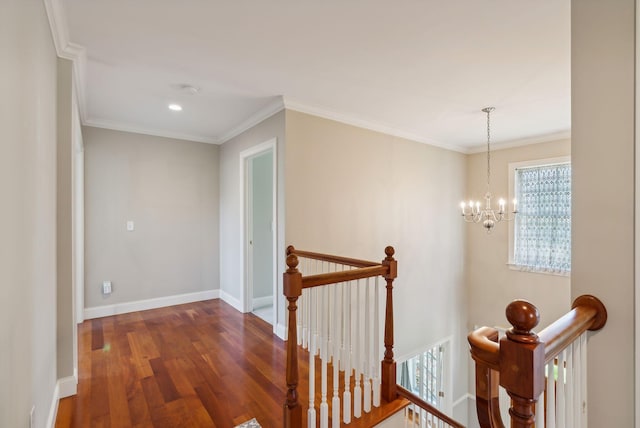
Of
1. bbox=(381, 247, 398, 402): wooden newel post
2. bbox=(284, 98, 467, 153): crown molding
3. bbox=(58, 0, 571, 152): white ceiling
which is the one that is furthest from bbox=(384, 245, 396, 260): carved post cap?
bbox=(284, 98, 467, 153): crown molding

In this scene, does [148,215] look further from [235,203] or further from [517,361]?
[517,361]

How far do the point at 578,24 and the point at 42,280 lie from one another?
3.01m

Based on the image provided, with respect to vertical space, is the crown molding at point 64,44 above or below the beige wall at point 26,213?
above

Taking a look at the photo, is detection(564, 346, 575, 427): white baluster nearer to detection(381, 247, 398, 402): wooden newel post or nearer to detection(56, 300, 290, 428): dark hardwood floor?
detection(381, 247, 398, 402): wooden newel post

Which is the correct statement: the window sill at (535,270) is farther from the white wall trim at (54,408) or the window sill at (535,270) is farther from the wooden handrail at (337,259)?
the white wall trim at (54,408)

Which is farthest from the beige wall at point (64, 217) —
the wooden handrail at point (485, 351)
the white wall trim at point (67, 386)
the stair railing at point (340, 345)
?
the wooden handrail at point (485, 351)

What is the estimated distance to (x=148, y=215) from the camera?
4227 mm

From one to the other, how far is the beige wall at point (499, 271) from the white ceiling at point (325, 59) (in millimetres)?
1075

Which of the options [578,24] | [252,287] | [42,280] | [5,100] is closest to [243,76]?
[5,100]

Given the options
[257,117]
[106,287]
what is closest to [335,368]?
[257,117]

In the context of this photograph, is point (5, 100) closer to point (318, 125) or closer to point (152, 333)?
point (318, 125)

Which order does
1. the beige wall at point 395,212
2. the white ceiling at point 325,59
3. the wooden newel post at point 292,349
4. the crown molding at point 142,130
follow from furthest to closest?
the crown molding at point 142,130, the beige wall at point 395,212, the white ceiling at point 325,59, the wooden newel post at point 292,349

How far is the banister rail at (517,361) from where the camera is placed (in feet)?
2.33

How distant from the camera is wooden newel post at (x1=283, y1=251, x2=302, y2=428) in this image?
1.75 metres
